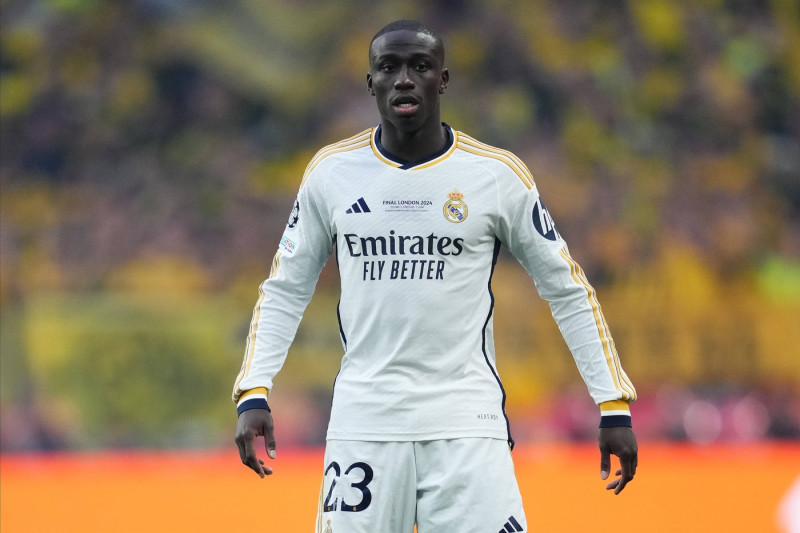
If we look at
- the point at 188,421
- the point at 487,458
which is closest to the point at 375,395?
the point at 487,458

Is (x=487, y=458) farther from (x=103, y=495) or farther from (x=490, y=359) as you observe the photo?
(x=103, y=495)

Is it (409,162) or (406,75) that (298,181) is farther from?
(406,75)

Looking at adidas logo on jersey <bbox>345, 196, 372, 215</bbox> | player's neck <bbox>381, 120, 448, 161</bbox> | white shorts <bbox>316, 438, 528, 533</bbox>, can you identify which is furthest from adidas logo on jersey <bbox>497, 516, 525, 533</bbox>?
player's neck <bbox>381, 120, 448, 161</bbox>

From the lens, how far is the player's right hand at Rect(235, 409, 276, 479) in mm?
3051

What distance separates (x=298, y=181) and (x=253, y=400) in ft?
27.1

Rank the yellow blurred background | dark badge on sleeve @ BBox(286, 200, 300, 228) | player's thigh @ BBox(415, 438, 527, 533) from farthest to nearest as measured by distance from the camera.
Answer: the yellow blurred background
dark badge on sleeve @ BBox(286, 200, 300, 228)
player's thigh @ BBox(415, 438, 527, 533)

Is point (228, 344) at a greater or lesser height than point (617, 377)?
greater

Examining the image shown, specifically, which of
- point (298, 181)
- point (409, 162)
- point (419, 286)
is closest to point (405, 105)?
point (409, 162)

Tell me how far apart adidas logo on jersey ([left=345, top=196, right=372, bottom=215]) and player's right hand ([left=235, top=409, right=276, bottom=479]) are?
1.82 feet

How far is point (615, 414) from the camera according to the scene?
3100 mm

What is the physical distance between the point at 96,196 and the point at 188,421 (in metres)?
2.77

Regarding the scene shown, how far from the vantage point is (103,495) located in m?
5.88

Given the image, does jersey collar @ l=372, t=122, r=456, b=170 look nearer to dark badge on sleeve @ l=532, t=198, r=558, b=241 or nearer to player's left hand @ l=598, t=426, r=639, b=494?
dark badge on sleeve @ l=532, t=198, r=558, b=241

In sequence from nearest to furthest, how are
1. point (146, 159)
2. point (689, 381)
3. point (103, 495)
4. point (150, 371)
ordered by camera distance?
point (103, 495) < point (150, 371) < point (689, 381) < point (146, 159)
